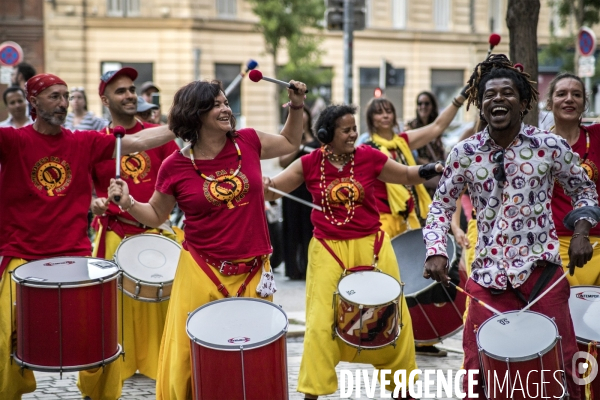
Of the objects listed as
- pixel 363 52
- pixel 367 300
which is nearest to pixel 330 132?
pixel 367 300

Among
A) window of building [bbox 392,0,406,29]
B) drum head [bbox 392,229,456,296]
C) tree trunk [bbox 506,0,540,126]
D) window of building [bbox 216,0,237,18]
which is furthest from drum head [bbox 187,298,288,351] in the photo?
window of building [bbox 392,0,406,29]

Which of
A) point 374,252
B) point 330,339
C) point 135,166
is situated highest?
point 135,166

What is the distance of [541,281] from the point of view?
14.8ft

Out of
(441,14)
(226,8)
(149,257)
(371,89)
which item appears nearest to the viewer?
(149,257)

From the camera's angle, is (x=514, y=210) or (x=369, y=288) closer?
(x=514, y=210)

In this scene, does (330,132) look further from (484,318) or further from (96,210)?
(484,318)

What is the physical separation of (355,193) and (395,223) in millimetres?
2020

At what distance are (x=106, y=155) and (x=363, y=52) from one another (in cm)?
3134

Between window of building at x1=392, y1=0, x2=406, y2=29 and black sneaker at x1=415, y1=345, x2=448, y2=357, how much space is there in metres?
31.0

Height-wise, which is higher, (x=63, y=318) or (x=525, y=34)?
(x=525, y=34)

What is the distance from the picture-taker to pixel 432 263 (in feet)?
14.8

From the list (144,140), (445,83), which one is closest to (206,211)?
(144,140)

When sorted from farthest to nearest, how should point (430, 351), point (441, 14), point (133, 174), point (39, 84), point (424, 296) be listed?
point (441, 14) → point (430, 351) → point (424, 296) → point (133, 174) → point (39, 84)

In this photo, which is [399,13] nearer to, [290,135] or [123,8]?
[123,8]
